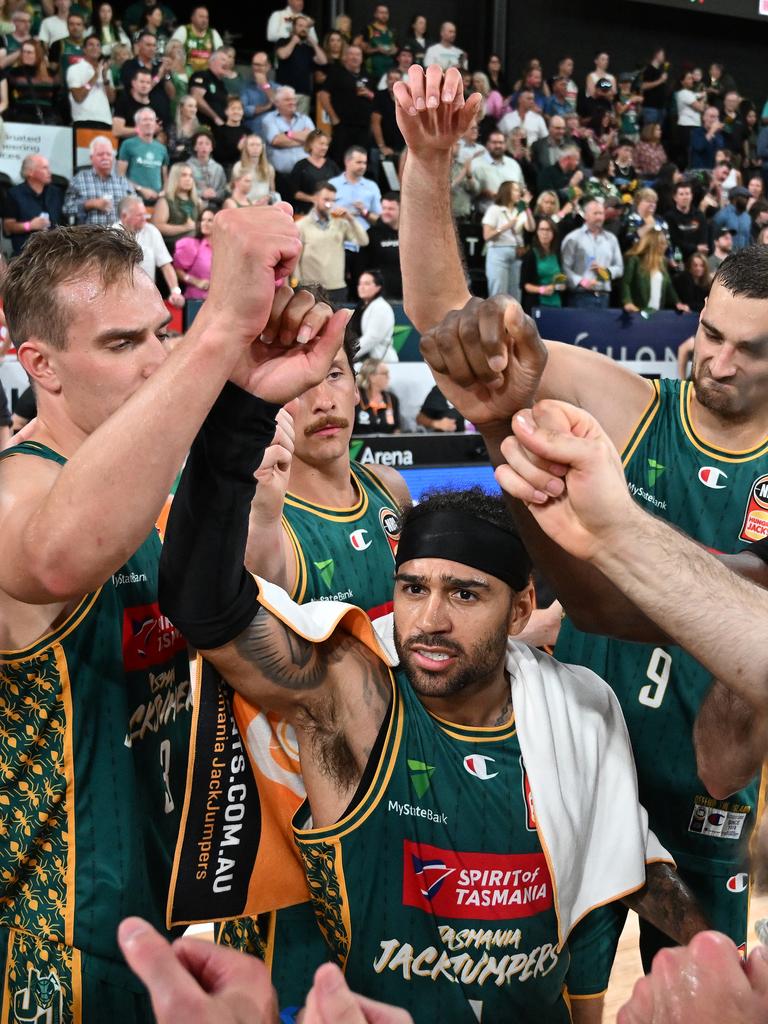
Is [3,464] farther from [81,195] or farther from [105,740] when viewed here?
[81,195]

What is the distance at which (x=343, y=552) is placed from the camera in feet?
10.00

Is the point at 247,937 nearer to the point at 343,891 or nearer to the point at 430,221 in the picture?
the point at 343,891

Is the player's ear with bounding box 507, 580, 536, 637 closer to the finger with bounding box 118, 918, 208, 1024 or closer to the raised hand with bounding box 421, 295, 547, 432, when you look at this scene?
the raised hand with bounding box 421, 295, 547, 432

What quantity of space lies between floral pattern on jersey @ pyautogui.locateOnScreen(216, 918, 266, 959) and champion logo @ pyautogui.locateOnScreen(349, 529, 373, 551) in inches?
41.0

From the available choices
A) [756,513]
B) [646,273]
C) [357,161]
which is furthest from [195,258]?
[756,513]

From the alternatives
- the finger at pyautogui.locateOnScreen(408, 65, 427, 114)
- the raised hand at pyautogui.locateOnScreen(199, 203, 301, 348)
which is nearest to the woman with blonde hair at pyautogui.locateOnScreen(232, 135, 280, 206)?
the finger at pyautogui.locateOnScreen(408, 65, 427, 114)

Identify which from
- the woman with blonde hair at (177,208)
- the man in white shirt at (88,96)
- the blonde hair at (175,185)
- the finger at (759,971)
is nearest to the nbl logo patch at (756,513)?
the finger at (759,971)

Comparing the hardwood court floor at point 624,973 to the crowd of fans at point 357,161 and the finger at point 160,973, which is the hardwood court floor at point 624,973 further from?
the crowd of fans at point 357,161

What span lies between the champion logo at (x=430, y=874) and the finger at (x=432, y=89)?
5.02ft

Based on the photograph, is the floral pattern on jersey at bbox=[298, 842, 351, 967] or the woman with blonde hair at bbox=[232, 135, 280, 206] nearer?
the floral pattern on jersey at bbox=[298, 842, 351, 967]

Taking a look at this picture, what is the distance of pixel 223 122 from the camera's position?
1289cm

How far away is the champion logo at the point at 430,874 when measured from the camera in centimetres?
219

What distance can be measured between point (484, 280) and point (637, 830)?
39.4ft

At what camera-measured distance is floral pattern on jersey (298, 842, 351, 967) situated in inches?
84.1
